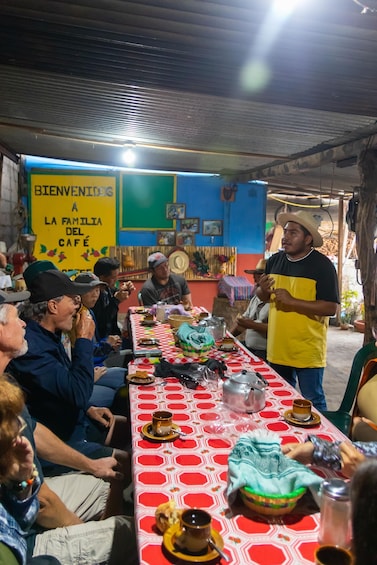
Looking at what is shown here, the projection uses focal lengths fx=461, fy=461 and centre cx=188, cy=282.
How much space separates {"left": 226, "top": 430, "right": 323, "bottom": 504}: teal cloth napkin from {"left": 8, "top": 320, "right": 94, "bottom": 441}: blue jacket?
108cm

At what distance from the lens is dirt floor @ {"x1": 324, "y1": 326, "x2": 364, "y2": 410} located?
574 centimetres

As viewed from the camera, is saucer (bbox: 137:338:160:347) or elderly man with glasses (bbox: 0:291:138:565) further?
saucer (bbox: 137:338:160:347)

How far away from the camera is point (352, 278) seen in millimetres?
11305

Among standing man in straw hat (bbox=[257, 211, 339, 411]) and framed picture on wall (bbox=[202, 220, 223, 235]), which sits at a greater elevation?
framed picture on wall (bbox=[202, 220, 223, 235])

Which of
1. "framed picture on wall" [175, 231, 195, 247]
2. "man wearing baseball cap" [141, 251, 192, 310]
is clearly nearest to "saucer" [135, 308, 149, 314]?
"man wearing baseball cap" [141, 251, 192, 310]

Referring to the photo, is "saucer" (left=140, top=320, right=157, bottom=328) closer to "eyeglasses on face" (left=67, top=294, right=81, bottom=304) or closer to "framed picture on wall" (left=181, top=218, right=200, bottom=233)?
"eyeglasses on face" (left=67, top=294, right=81, bottom=304)

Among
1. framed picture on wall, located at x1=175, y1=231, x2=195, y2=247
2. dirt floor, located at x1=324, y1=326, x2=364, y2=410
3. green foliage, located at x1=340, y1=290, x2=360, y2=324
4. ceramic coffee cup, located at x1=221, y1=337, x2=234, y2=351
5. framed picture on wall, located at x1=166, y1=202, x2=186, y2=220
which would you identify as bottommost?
dirt floor, located at x1=324, y1=326, x2=364, y2=410

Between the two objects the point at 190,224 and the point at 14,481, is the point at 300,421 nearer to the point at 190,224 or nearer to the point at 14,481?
the point at 14,481

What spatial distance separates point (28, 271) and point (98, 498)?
1400 millimetres

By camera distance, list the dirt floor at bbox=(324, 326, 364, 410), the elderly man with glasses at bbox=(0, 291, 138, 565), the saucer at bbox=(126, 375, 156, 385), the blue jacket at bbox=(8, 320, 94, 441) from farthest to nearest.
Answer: the dirt floor at bbox=(324, 326, 364, 410) < the saucer at bbox=(126, 375, 156, 385) < the blue jacket at bbox=(8, 320, 94, 441) < the elderly man with glasses at bbox=(0, 291, 138, 565)

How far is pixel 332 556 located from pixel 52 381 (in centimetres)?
166

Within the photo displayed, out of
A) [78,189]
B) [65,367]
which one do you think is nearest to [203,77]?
[65,367]

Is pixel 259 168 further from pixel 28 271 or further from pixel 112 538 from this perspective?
pixel 112 538

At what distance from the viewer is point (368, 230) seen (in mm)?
4824
